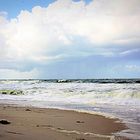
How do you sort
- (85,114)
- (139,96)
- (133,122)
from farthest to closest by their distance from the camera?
(139,96), (85,114), (133,122)

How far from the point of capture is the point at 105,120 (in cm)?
967

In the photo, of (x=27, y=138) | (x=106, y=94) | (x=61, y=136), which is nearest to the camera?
(x=27, y=138)

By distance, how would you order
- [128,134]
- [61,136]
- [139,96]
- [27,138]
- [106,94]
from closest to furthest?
[27,138] < [61,136] < [128,134] < [139,96] < [106,94]

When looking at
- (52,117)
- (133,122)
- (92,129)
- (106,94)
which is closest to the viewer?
(92,129)

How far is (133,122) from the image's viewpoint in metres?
9.31

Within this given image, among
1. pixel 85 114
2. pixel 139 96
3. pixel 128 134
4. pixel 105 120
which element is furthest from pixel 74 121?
pixel 139 96

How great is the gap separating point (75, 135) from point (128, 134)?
54.9 inches

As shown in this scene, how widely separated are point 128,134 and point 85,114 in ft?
12.7

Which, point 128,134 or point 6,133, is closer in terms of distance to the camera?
point 6,133

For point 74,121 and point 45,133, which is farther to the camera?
point 74,121

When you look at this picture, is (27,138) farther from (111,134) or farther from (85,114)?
(85,114)

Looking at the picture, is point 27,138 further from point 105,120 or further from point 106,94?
point 106,94

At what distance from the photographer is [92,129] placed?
8102 mm

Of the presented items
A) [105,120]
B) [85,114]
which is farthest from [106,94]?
[105,120]
